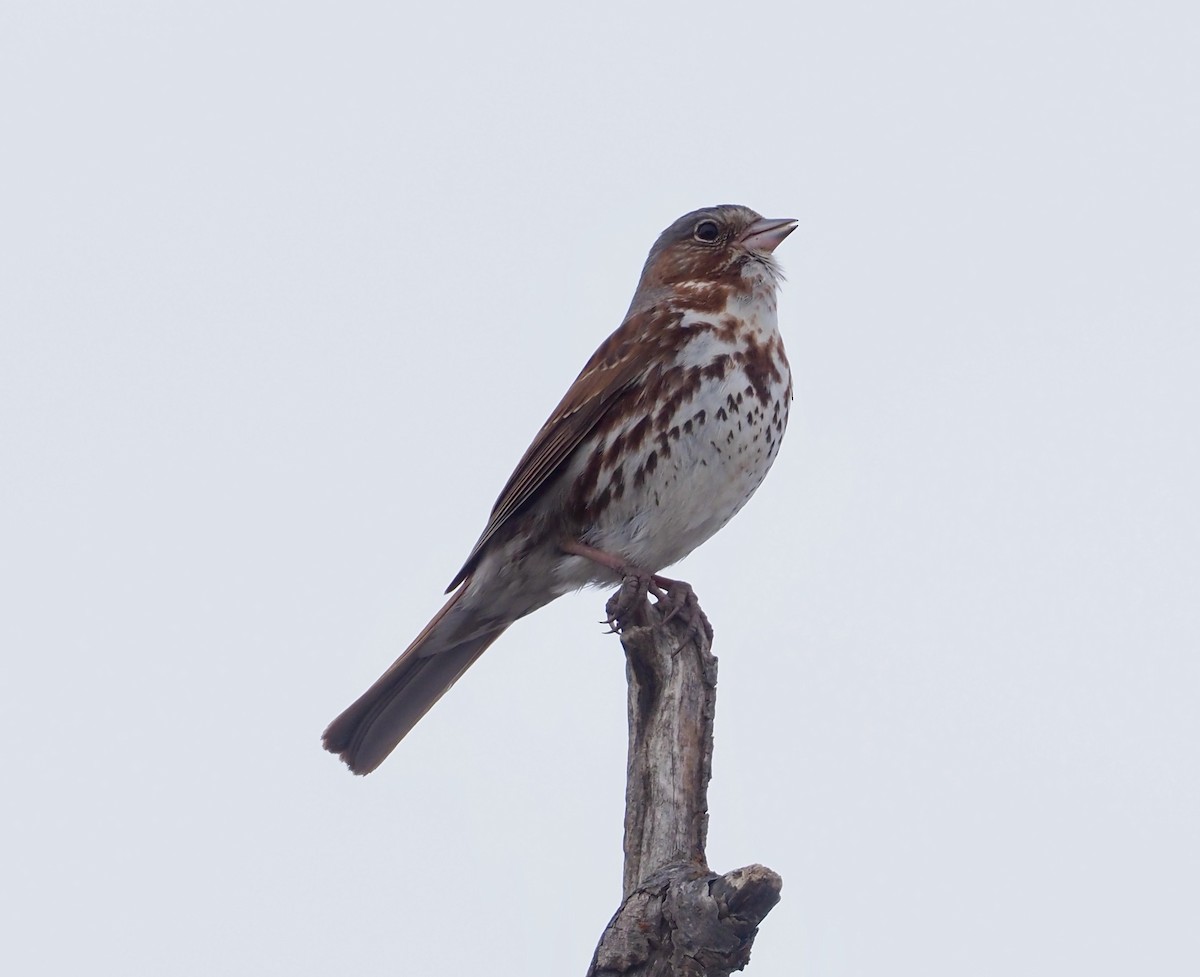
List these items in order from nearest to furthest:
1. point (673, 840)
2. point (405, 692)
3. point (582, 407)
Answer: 1. point (673, 840)
2. point (582, 407)
3. point (405, 692)

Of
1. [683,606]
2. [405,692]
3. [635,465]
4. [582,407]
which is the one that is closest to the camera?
[683,606]

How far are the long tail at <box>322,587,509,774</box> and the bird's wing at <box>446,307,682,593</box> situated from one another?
0.22 meters

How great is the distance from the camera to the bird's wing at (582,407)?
8273mm

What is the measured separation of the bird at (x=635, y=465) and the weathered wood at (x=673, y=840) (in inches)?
39.1

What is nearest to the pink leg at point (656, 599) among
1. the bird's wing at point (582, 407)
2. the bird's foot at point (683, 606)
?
the bird's foot at point (683, 606)

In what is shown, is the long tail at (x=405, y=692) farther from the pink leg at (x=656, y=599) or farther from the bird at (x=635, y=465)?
the pink leg at (x=656, y=599)

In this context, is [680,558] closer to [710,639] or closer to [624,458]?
[624,458]

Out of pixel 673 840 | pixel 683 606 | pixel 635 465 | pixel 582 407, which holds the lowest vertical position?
pixel 673 840

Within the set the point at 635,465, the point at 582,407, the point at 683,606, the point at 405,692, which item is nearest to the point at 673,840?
the point at 683,606

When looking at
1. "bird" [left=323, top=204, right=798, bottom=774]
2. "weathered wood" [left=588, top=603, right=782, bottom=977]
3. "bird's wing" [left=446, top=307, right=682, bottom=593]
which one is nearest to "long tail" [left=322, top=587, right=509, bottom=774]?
"bird" [left=323, top=204, right=798, bottom=774]

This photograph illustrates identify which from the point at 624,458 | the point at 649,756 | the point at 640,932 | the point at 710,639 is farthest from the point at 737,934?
the point at 624,458

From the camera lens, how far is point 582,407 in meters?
8.33

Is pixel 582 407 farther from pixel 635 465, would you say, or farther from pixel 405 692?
pixel 405 692

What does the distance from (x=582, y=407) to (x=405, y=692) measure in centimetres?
167
